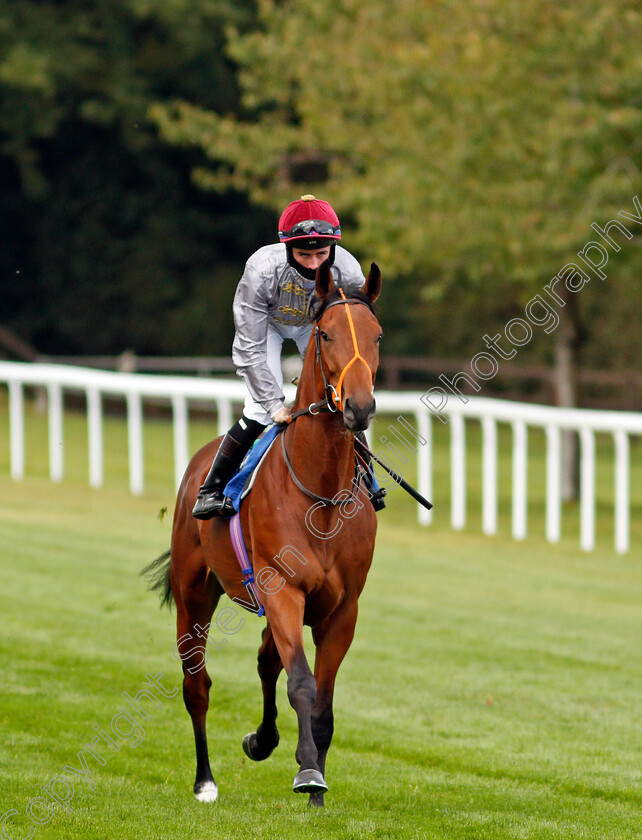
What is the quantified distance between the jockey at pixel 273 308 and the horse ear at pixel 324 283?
0.11 metres

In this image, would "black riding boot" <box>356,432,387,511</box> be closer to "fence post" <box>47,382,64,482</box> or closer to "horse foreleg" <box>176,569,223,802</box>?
"horse foreleg" <box>176,569,223,802</box>

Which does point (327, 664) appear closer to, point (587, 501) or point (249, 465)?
point (249, 465)

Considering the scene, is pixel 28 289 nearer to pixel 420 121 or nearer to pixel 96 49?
pixel 96 49

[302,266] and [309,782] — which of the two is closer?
[309,782]

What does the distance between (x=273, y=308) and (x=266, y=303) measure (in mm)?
59

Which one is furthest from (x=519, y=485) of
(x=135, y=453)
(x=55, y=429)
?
(x=55, y=429)

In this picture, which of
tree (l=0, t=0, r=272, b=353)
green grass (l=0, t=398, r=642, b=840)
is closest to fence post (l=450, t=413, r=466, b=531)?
green grass (l=0, t=398, r=642, b=840)

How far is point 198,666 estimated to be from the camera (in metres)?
5.45

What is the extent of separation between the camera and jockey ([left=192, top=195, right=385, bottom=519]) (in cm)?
487

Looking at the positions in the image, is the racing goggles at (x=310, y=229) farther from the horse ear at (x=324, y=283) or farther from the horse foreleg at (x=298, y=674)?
the horse foreleg at (x=298, y=674)

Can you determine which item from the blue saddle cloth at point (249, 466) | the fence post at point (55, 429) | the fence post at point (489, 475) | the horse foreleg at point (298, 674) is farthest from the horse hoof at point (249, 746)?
the fence post at point (55, 429)

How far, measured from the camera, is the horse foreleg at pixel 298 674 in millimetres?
4254

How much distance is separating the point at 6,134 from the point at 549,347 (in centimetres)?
1159

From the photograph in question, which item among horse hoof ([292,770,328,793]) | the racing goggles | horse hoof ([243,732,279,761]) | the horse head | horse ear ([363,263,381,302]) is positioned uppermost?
the racing goggles
